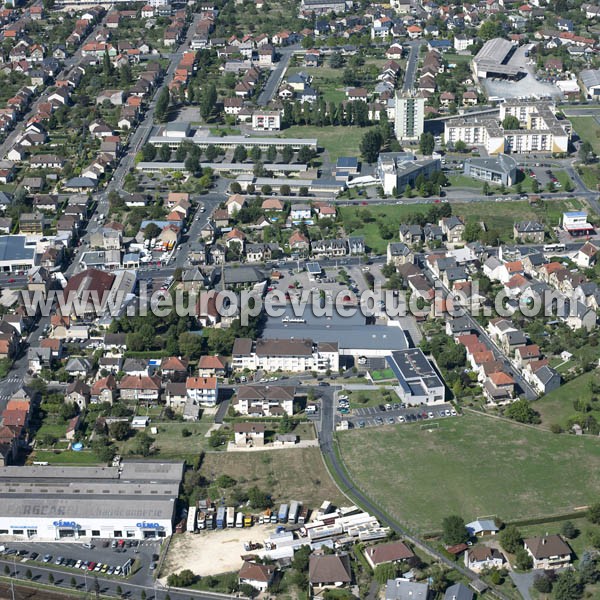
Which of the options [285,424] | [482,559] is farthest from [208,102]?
[482,559]

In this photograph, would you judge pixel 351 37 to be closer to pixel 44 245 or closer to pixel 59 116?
pixel 59 116

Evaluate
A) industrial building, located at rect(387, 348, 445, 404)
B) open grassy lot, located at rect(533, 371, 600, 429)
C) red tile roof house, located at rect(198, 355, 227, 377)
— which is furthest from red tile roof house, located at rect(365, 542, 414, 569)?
red tile roof house, located at rect(198, 355, 227, 377)

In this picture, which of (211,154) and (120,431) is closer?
(120,431)

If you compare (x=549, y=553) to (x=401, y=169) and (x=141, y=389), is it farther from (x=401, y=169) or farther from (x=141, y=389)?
(x=401, y=169)

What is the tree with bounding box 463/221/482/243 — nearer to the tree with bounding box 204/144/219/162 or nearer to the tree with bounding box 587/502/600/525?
the tree with bounding box 204/144/219/162

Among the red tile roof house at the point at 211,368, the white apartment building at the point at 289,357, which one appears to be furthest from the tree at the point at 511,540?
the red tile roof house at the point at 211,368
